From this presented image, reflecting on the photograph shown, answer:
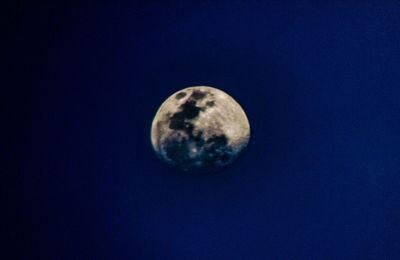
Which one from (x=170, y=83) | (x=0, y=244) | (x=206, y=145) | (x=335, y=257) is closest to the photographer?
(x=206, y=145)

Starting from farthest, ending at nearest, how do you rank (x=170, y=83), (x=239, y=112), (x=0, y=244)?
(x=0, y=244), (x=170, y=83), (x=239, y=112)

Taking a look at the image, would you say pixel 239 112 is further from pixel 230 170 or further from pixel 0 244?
pixel 0 244

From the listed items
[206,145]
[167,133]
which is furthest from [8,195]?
[206,145]

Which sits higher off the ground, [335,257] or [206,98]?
[206,98]

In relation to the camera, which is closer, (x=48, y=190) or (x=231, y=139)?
(x=231, y=139)

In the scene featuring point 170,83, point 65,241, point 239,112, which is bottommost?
point 65,241

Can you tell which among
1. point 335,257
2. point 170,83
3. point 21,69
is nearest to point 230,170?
point 170,83
